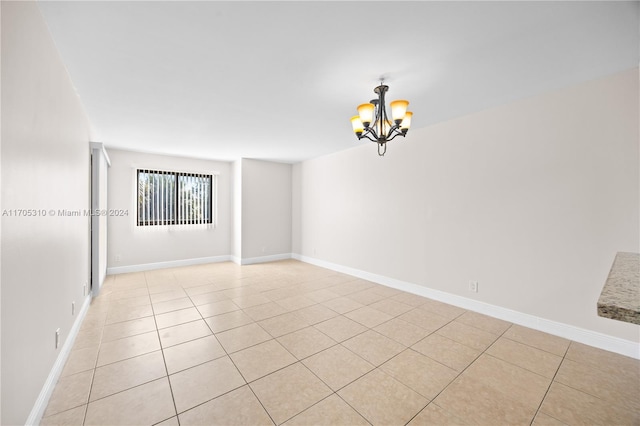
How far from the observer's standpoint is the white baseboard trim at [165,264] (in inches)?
200

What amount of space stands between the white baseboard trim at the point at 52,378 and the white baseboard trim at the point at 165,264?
8.45ft

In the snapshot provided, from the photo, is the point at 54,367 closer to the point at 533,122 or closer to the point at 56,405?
the point at 56,405

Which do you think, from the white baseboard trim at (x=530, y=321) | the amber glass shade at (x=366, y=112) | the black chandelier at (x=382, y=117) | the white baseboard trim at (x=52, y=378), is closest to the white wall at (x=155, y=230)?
the white baseboard trim at (x=52, y=378)

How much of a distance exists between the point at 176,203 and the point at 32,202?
14.7 ft

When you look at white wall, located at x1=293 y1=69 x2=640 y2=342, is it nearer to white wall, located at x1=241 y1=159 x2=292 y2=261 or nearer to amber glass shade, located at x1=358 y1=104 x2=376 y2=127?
amber glass shade, located at x1=358 y1=104 x2=376 y2=127

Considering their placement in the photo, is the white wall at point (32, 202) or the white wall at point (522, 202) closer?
the white wall at point (32, 202)

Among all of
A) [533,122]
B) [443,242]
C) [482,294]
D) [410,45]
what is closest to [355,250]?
[443,242]

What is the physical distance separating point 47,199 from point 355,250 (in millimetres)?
4212

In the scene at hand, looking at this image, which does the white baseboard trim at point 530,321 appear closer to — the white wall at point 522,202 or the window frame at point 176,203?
the white wall at point 522,202

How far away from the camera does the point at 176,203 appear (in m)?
5.77

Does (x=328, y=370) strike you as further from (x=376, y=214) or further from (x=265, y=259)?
(x=265, y=259)

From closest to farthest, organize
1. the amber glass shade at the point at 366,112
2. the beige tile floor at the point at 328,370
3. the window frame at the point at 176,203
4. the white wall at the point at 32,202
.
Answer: the white wall at the point at 32,202 → the beige tile floor at the point at 328,370 → the amber glass shade at the point at 366,112 → the window frame at the point at 176,203

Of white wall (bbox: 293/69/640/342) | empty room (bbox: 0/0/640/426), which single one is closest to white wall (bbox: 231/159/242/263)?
empty room (bbox: 0/0/640/426)

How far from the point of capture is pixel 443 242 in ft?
11.9
